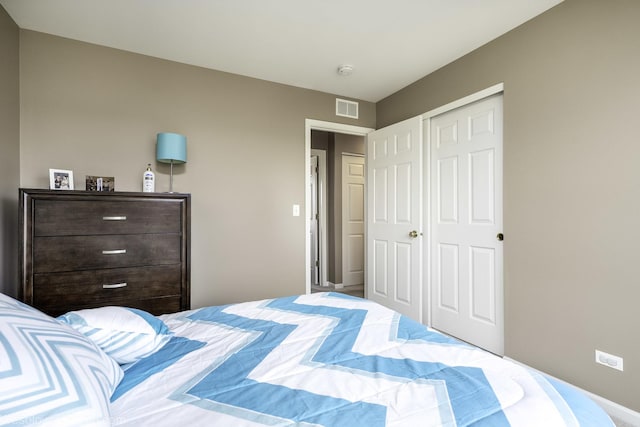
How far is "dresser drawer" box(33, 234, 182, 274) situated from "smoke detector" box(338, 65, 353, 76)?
6.65ft

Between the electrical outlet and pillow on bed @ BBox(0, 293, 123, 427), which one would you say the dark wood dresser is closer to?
pillow on bed @ BBox(0, 293, 123, 427)

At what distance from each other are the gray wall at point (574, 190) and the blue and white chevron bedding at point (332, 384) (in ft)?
4.26

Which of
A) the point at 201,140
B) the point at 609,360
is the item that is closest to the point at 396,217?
the point at 609,360

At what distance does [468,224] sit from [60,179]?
3167 mm

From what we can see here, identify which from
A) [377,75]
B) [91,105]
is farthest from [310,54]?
[91,105]

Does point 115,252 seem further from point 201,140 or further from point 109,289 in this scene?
point 201,140

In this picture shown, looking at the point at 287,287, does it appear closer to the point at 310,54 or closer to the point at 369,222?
the point at 369,222

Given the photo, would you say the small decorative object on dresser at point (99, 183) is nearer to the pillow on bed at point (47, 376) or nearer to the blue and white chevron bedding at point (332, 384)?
the blue and white chevron bedding at point (332, 384)

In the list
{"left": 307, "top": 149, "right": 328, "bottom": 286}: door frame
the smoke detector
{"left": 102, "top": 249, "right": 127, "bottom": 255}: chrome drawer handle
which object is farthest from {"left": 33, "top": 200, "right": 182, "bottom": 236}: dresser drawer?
{"left": 307, "top": 149, "right": 328, "bottom": 286}: door frame

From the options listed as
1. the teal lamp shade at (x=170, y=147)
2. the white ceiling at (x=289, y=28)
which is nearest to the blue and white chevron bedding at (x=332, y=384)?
the teal lamp shade at (x=170, y=147)

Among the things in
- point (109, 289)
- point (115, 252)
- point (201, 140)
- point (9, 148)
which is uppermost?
point (201, 140)

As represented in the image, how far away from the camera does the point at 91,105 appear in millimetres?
2510

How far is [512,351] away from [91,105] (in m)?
3.73

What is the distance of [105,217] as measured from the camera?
2.09 meters
